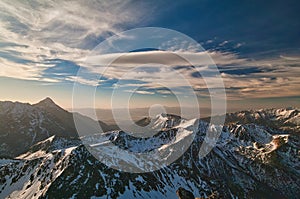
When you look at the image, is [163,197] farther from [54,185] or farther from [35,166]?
[35,166]

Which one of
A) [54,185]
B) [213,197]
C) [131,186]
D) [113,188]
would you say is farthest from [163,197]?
[213,197]

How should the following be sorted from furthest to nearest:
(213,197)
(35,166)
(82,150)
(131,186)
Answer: (82,150) → (35,166) → (131,186) → (213,197)

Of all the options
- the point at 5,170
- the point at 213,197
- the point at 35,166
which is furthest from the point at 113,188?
the point at 213,197

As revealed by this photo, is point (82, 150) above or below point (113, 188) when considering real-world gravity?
above

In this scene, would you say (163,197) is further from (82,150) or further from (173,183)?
(82,150)

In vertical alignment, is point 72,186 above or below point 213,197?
below

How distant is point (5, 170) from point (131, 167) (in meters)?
92.1

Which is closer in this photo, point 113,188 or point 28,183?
point 113,188

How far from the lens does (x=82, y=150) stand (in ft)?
627

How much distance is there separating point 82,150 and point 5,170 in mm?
56139

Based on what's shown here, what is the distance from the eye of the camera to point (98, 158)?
187m

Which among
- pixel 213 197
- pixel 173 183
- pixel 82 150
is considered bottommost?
pixel 173 183

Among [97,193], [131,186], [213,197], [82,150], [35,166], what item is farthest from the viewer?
[82,150]

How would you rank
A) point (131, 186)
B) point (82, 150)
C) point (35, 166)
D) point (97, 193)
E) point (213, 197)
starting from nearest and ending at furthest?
point (213, 197) → point (97, 193) → point (131, 186) → point (35, 166) → point (82, 150)
